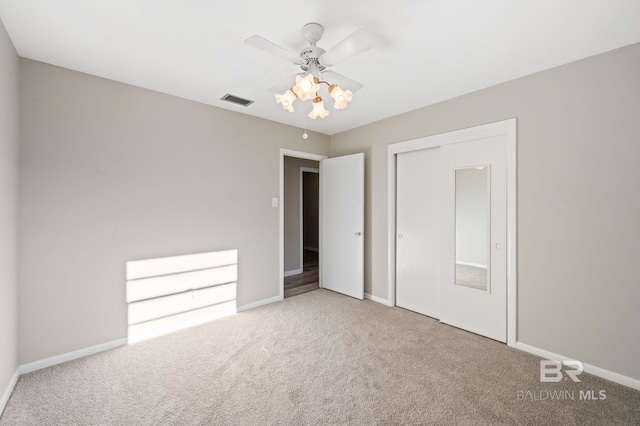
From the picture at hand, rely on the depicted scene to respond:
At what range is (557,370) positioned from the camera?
90.7 inches

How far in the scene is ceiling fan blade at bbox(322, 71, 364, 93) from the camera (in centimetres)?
207

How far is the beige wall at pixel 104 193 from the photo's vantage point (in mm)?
2338

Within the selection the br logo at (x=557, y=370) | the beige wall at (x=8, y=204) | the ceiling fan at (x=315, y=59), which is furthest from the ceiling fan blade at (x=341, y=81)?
the br logo at (x=557, y=370)

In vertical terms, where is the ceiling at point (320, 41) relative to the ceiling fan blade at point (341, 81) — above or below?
above

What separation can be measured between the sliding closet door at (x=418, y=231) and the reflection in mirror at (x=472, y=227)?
0.89 ft

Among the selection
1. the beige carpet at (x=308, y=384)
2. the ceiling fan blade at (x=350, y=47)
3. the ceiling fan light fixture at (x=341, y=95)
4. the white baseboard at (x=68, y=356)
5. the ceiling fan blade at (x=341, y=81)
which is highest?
the ceiling fan blade at (x=350, y=47)

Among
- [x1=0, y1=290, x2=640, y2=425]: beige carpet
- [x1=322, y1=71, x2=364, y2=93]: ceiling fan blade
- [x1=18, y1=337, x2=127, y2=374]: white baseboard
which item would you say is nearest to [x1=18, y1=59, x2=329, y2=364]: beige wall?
A: [x1=18, y1=337, x2=127, y2=374]: white baseboard

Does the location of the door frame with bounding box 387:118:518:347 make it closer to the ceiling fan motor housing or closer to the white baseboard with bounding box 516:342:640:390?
the white baseboard with bounding box 516:342:640:390

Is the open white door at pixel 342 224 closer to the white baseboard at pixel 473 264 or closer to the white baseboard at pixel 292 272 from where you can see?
the white baseboard at pixel 292 272

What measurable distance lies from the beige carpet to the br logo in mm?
54

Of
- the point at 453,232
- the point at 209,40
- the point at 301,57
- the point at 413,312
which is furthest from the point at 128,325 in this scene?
the point at 453,232

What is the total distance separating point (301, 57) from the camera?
1.94 metres

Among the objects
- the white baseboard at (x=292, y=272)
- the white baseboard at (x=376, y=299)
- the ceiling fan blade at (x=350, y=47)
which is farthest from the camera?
the white baseboard at (x=292, y=272)

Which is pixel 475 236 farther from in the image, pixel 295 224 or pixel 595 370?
pixel 295 224
